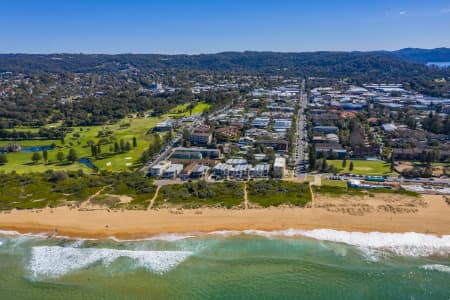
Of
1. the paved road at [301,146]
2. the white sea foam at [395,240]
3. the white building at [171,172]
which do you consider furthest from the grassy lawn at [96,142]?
the white sea foam at [395,240]

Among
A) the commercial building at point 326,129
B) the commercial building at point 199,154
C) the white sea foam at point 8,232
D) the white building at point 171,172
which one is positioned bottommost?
the white sea foam at point 8,232

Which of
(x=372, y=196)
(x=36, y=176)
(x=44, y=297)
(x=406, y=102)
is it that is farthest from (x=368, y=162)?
(x=406, y=102)

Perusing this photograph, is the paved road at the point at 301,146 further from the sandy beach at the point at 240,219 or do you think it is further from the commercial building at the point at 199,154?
the commercial building at the point at 199,154

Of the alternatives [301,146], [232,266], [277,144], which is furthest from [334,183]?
[232,266]

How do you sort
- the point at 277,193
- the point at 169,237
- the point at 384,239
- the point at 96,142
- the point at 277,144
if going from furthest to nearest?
the point at 96,142
the point at 277,144
the point at 277,193
the point at 169,237
the point at 384,239

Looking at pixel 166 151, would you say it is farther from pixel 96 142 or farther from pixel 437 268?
pixel 437 268

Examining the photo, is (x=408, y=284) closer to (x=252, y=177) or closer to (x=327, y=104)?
(x=252, y=177)
